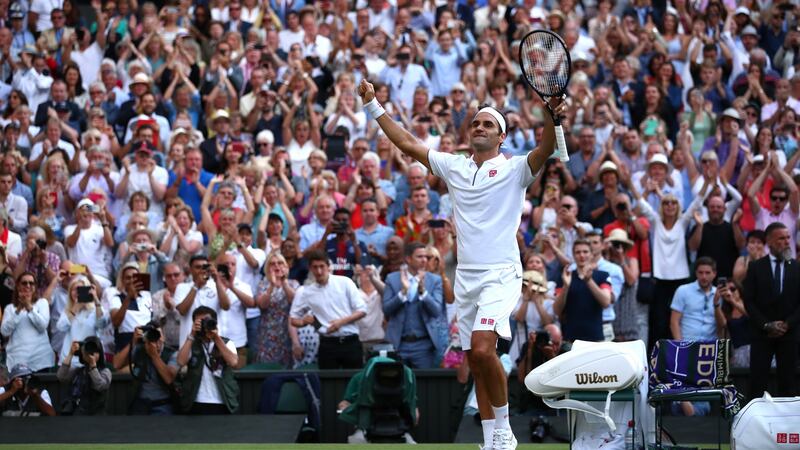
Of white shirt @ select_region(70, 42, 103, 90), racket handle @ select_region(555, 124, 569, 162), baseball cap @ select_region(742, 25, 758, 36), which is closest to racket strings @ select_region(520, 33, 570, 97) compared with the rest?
racket handle @ select_region(555, 124, 569, 162)

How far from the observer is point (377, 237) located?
15039mm

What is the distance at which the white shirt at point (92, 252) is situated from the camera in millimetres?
15141

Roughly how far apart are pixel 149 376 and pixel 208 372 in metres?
0.68

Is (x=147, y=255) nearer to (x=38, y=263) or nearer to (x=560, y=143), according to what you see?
(x=38, y=263)

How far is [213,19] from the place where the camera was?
20.3m

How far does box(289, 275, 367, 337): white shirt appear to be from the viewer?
43.9 ft

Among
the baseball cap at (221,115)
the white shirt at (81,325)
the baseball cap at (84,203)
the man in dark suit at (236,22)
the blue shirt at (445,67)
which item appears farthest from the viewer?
the man in dark suit at (236,22)

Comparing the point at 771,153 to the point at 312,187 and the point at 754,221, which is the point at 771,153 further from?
the point at 312,187

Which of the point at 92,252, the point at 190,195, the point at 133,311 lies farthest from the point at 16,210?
the point at 133,311

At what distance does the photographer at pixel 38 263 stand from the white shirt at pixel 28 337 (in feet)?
2.78

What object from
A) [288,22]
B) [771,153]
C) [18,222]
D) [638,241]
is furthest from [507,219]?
[288,22]

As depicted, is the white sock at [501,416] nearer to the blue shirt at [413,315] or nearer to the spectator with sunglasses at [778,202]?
the blue shirt at [413,315]

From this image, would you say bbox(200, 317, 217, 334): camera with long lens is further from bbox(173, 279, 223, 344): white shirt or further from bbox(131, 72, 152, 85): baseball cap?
bbox(131, 72, 152, 85): baseball cap

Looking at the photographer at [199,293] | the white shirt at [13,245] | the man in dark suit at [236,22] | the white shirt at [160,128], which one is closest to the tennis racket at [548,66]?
the photographer at [199,293]
